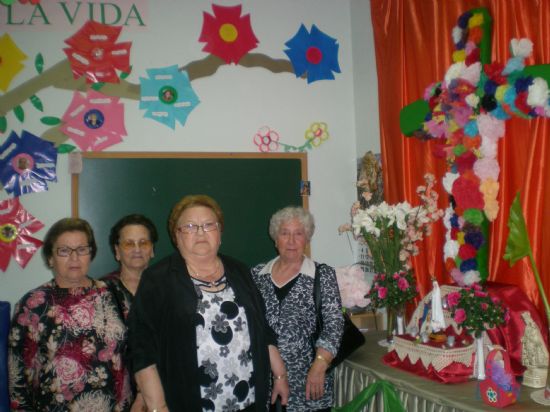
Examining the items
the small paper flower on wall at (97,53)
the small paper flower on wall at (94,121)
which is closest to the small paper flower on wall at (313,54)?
the small paper flower on wall at (97,53)

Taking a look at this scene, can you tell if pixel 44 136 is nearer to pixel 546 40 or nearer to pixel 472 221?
pixel 472 221

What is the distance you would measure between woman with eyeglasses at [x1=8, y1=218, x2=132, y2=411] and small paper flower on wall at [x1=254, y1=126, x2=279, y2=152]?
183cm

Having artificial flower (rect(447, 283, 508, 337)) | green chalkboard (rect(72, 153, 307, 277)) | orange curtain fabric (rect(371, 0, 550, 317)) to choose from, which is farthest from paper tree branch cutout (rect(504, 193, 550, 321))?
green chalkboard (rect(72, 153, 307, 277))

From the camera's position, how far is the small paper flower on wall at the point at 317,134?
376cm

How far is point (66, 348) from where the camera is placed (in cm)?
195

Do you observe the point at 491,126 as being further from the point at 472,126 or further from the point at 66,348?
the point at 66,348

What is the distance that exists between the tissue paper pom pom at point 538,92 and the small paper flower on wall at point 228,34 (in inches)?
86.8

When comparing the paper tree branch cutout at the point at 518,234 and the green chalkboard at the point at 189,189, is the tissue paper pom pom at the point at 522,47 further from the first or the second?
the green chalkboard at the point at 189,189

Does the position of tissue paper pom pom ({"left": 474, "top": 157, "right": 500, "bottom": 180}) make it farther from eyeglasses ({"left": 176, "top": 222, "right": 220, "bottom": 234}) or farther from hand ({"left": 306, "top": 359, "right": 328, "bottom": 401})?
eyeglasses ({"left": 176, "top": 222, "right": 220, "bottom": 234})

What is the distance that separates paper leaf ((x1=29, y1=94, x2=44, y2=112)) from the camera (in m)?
3.24

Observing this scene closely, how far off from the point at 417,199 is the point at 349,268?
0.60m

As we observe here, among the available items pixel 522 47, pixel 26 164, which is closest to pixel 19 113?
pixel 26 164

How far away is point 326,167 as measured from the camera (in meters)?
3.80

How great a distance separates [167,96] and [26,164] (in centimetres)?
103
